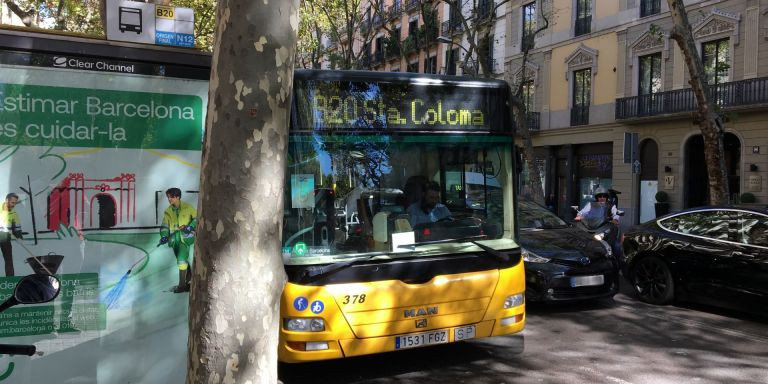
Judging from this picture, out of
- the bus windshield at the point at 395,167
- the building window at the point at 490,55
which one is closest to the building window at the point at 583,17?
the building window at the point at 490,55

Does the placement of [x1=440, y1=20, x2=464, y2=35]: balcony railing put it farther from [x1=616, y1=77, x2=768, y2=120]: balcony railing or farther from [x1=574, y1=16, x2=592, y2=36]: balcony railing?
[x1=616, y1=77, x2=768, y2=120]: balcony railing

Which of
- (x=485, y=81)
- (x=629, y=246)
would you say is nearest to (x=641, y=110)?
(x=629, y=246)

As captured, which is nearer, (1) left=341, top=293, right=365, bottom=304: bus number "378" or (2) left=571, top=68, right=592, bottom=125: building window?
(1) left=341, top=293, right=365, bottom=304: bus number "378"

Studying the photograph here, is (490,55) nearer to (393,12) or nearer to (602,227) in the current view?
(393,12)

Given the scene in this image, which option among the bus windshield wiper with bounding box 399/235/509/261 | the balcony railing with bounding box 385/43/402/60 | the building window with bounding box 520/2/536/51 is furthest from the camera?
the balcony railing with bounding box 385/43/402/60

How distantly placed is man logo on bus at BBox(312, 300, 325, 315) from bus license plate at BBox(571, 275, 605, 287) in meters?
4.22

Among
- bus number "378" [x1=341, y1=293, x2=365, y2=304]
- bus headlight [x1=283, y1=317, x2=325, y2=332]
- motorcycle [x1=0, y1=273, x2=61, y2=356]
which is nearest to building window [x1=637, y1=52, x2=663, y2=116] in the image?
bus number "378" [x1=341, y1=293, x2=365, y2=304]

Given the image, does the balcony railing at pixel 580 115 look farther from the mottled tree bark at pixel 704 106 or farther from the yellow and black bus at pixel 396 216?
the yellow and black bus at pixel 396 216

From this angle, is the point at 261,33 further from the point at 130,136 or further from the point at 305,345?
the point at 305,345

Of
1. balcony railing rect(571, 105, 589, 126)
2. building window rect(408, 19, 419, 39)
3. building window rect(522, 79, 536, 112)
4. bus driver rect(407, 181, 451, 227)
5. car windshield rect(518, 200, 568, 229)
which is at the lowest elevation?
car windshield rect(518, 200, 568, 229)

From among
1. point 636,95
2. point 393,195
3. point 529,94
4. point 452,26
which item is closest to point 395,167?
point 393,195

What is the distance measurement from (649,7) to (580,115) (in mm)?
5422

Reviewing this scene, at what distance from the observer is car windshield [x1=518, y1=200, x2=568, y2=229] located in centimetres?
922

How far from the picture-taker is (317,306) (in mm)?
4570
